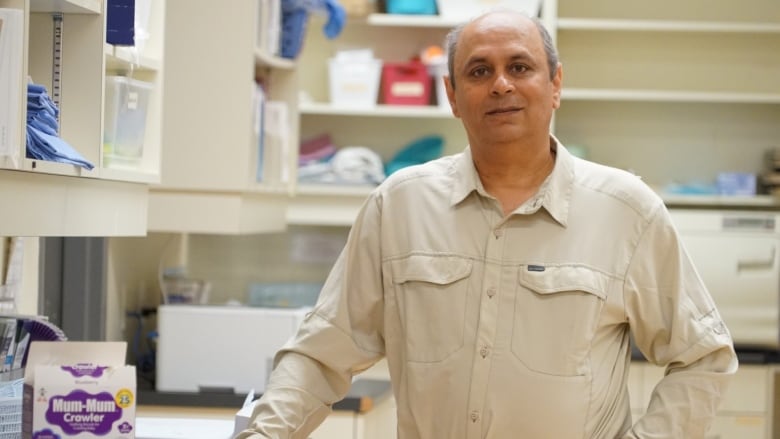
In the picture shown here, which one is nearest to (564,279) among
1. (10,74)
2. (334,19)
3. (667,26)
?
(10,74)

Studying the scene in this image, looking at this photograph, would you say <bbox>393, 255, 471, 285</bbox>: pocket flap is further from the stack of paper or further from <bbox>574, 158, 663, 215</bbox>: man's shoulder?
the stack of paper

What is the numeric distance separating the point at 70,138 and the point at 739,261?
313cm

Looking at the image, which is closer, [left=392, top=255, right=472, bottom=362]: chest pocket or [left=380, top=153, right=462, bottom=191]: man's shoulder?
[left=392, top=255, right=472, bottom=362]: chest pocket

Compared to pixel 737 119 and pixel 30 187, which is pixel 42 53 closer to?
pixel 30 187

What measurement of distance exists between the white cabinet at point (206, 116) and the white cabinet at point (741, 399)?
1.81 meters

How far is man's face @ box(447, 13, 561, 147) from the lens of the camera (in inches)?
78.9

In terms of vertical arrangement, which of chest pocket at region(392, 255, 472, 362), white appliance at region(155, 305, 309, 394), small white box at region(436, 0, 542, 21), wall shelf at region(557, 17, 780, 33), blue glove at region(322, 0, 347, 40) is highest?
small white box at region(436, 0, 542, 21)

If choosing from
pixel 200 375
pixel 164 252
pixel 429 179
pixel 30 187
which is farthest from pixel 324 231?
pixel 30 187

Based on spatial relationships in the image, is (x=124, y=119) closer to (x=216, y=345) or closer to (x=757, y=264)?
(x=216, y=345)

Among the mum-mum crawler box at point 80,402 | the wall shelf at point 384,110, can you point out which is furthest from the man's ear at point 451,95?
the wall shelf at point 384,110

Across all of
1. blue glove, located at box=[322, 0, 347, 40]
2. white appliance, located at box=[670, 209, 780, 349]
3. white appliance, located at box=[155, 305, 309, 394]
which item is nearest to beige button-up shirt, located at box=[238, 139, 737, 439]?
white appliance, located at box=[155, 305, 309, 394]

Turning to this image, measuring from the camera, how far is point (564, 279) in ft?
6.63

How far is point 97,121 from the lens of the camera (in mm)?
2016

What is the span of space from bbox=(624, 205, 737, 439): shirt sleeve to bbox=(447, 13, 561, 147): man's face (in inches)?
11.4
